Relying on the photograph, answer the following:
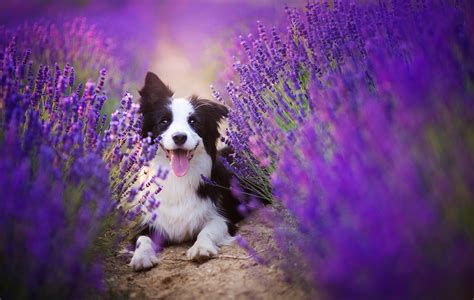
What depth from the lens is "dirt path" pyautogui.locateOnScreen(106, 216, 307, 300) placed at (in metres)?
2.11

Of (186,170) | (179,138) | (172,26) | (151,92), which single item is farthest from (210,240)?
(172,26)

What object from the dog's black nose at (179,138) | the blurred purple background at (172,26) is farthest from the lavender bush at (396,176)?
the blurred purple background at (172,26)

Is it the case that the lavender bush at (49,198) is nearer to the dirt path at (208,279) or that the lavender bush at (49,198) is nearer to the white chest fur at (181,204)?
the dirt path at (208,279)

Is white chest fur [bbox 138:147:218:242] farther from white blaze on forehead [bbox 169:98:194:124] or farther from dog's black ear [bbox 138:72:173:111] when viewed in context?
dog's black ear [bbox 138:72:173:111]

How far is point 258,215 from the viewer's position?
3354 millimetres

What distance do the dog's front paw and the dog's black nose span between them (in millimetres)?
661

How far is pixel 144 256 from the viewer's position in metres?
2.58

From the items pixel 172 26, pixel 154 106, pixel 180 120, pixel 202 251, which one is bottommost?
pixel 202 251

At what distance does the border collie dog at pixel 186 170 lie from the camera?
2.92 meters

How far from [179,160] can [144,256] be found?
691 mm

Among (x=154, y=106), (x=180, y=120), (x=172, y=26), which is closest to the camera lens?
(x=180, y=120)

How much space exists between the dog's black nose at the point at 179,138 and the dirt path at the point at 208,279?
731mm

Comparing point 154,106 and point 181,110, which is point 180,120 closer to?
point 181,110

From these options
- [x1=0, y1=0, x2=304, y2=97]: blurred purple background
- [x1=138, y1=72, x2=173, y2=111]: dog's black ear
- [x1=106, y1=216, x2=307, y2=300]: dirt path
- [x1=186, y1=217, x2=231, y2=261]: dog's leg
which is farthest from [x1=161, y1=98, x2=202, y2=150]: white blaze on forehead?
[x1=0, y1=0, x2=304, y2=97]: blurred purple background
